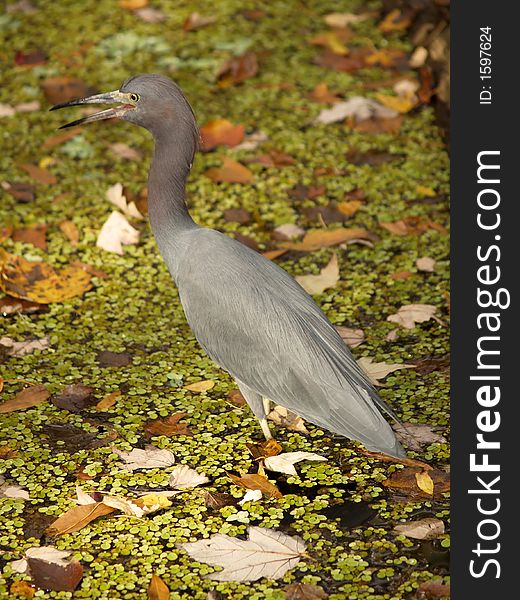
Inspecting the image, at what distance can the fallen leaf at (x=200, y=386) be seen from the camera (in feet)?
13.2

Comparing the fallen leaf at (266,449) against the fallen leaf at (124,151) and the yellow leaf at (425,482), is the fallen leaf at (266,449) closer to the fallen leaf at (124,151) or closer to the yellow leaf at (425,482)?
the yellow leaf at (425,482)

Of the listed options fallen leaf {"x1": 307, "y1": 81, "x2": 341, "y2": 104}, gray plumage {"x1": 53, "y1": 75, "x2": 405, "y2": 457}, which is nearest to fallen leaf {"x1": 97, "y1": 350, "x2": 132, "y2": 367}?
gray plumage {"x1": 53, "y1": 75, "x2": 405, "y2": 457}

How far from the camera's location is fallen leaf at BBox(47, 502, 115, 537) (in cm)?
329

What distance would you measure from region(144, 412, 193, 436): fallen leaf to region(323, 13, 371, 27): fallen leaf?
3915mm

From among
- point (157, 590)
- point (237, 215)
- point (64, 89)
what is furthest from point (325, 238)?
point (157, 590)

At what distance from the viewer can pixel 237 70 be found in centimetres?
634

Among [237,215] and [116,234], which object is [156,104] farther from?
[237,215]

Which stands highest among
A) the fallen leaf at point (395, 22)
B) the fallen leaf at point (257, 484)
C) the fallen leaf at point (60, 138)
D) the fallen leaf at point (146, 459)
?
the fallen leaf at point (395, 22)

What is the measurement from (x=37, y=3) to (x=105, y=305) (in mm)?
3520

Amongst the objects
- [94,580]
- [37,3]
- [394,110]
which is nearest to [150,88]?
[94,580]

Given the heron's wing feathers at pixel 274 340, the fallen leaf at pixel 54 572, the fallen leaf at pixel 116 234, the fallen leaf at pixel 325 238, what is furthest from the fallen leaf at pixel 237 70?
the fallen leaf at pixel 54 572

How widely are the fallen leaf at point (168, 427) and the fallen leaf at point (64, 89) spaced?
2859mm

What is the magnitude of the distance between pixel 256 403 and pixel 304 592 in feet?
2.81

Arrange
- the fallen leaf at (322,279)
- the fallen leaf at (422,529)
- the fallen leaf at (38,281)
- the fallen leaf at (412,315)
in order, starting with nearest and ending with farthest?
the fallen leaf at (422,529)
the fallen leaf at (412,315)
the fallen leaf at (38,281)
the fallen leaf at (322,279)
